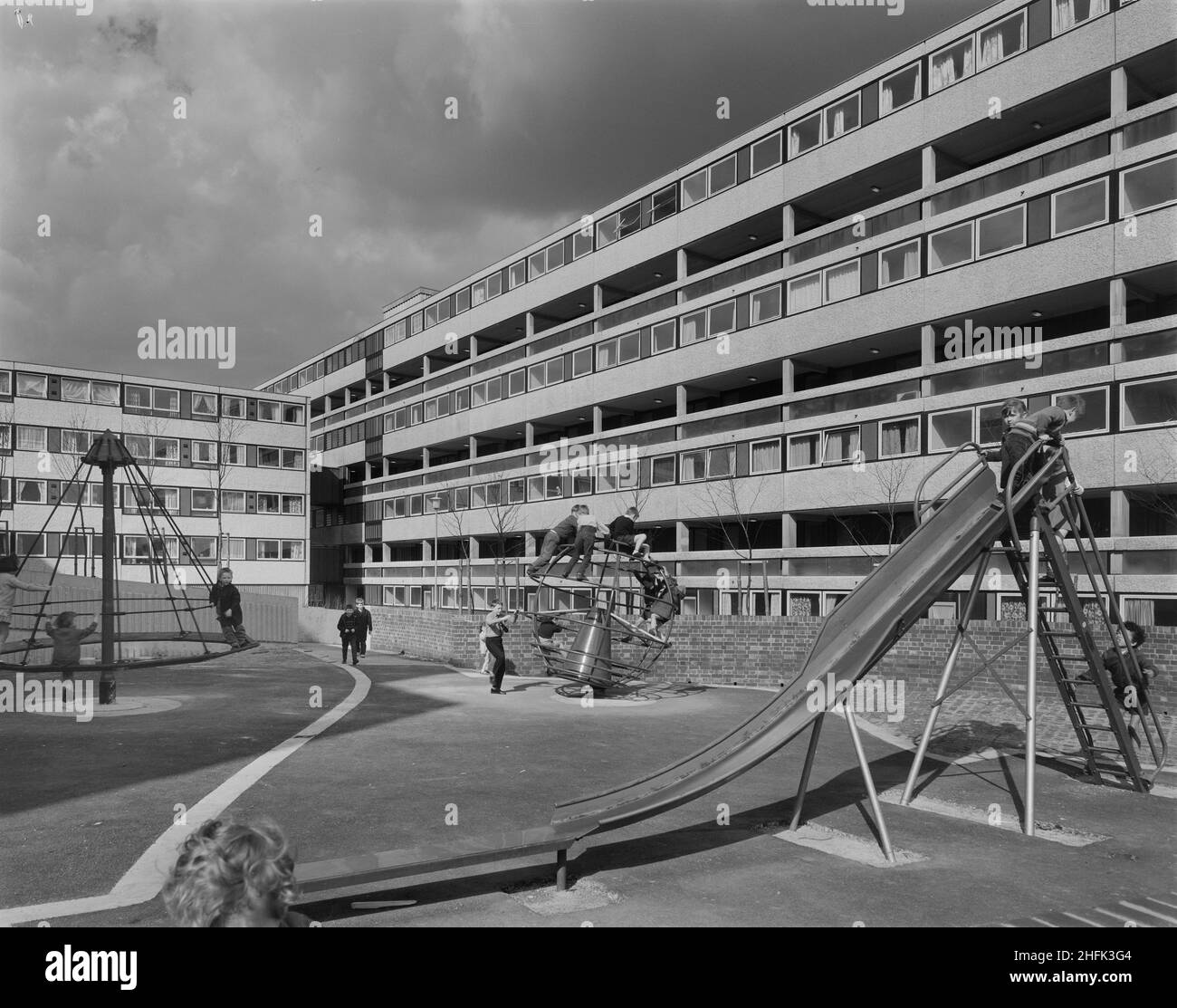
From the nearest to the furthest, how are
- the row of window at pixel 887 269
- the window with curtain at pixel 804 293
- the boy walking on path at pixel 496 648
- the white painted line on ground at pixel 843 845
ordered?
the white painted line on ground at pixel 843 845 → the boy walking on path at pixel 496 648 → the row of window at pixel 887 269 → the window with curtain at pixel 804 293

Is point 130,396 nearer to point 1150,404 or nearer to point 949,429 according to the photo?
point 949,429

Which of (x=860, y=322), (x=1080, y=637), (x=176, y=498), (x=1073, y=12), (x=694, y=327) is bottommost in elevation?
(x=1080, y=637)

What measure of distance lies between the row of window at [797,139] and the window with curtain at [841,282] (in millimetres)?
5481

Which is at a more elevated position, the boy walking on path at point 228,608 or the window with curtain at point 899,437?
the window with curtain at point 899,437

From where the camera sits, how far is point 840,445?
37.1m

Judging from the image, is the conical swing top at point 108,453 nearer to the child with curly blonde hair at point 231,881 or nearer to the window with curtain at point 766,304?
the child with curly blonde hair at point 231,881

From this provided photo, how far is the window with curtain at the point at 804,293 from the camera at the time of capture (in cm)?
3844

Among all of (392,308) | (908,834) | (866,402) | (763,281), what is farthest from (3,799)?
(392,308)

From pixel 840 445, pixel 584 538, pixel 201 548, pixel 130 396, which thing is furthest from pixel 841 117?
pixel 201 548

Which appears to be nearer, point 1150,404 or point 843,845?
point 843,845

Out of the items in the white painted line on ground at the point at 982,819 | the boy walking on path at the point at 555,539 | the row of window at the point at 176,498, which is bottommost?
the white painted line on ground at the point at 982,819

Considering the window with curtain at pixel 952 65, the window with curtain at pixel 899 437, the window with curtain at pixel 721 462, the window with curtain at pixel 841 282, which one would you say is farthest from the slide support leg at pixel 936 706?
the window with curtain at pixel 721 462

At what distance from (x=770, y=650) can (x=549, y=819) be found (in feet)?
53.3

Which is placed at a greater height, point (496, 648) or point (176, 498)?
point (176, 498)
